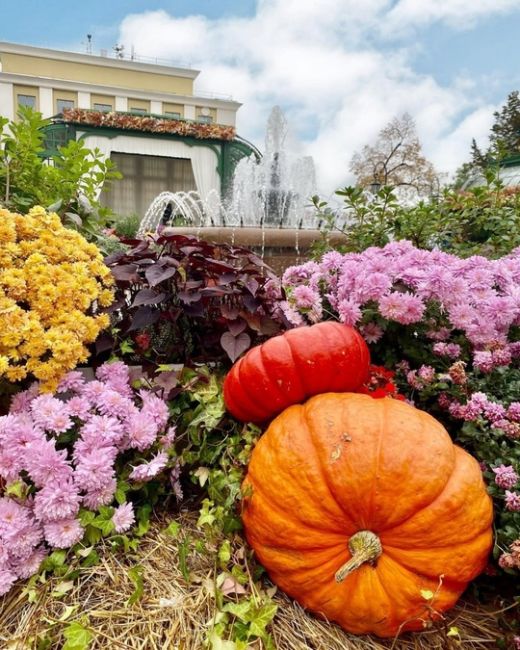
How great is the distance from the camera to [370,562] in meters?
1.04

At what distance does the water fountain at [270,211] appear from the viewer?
363cm

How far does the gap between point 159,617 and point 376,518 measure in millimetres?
520

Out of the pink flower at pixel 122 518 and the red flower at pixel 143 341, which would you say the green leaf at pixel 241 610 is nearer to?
the pink flower at pixel 122 518

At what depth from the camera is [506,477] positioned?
3.50 ft

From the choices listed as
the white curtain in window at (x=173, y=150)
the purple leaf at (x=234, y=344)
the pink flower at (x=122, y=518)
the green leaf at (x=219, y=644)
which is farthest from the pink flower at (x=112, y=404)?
the white curtain in window at (x=173, y=150)

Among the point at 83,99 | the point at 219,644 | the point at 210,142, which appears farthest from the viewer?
the point at 83,99

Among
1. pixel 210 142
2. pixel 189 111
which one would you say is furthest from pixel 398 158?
pixel 189 111

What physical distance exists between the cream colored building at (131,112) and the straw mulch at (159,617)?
52.8 feet

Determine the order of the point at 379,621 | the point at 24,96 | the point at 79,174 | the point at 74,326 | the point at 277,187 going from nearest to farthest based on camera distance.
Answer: the point at 379,621 → the point at 74,326 → the point at 79,174 → the point at 277,187 → the point at 24,96

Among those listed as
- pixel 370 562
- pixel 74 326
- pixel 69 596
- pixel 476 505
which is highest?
pixel 74 326

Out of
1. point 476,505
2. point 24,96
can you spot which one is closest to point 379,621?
point 476,505

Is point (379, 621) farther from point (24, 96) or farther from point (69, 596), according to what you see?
point (24, 96)

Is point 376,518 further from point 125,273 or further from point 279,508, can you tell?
point 125,273

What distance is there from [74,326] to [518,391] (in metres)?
1.24
